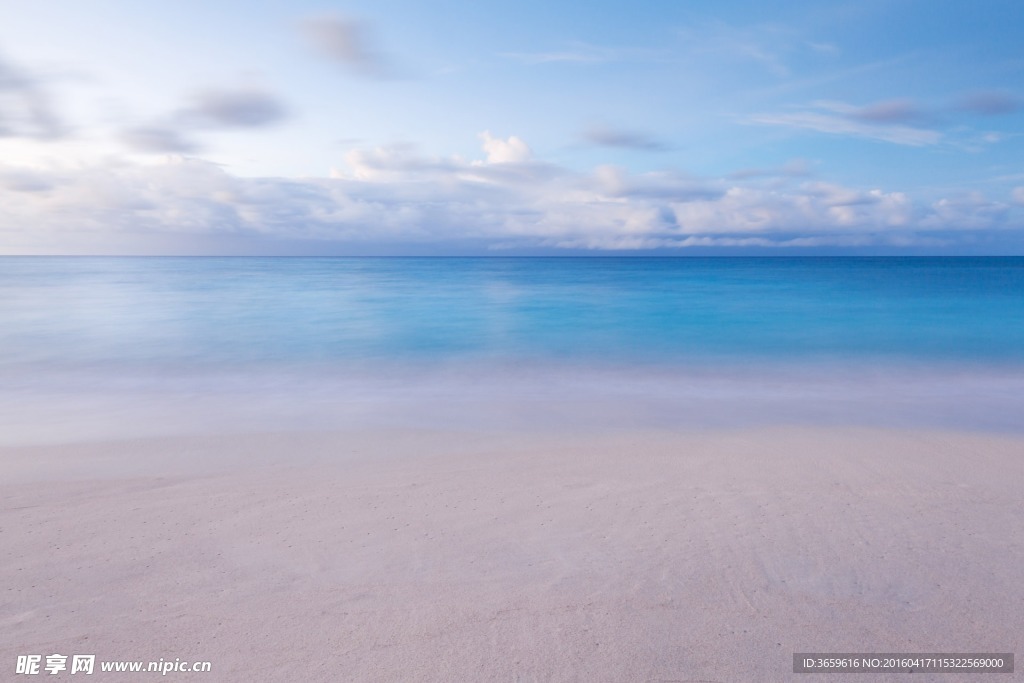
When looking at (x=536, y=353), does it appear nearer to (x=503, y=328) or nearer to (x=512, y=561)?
(x=503, y=328)

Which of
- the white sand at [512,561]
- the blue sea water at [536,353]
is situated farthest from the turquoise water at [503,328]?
the white sand at [512,561]

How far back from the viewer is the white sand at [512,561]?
138 inches

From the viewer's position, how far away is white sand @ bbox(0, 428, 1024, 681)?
3.50m

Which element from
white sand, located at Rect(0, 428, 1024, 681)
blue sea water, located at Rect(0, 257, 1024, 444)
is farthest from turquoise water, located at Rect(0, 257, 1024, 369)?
white sand, located at Rect(0, 428, 1024, 681)

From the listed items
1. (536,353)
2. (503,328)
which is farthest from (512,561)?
(503,328)

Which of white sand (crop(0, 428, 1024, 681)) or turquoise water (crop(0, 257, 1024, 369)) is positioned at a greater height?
turquoise water (crop(0, 257, 1024, 369))

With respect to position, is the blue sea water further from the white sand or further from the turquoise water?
the white sand

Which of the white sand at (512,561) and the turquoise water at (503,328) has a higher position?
the turquoise water at (503,328)

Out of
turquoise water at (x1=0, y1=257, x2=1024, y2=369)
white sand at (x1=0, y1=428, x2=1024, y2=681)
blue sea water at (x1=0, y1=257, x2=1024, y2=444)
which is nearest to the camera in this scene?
white sand at (x1=0, y1=428, x2=1024, y2=681)

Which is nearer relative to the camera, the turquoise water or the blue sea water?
the blue sea water

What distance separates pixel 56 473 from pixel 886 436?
975 centimetres

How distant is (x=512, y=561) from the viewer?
4.38 metres

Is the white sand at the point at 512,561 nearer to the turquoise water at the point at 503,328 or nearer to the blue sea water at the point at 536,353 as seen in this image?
the blue sea water at the point at 536,353

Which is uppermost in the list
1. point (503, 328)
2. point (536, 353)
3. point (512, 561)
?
point (503, 328)
